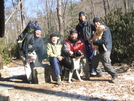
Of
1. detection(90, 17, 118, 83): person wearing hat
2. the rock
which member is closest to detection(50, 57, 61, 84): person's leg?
the rock

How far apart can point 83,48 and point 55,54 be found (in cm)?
83

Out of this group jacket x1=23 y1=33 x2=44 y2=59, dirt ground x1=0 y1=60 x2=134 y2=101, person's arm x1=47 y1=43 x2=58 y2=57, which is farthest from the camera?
jacket x1=23 y1=33 x2=44 y2=59

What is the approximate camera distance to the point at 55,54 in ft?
13.5

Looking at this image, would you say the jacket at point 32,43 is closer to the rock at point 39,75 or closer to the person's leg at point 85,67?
the rock at point 39,75

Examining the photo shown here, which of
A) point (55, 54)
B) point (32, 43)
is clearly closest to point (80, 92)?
point (55, 54)

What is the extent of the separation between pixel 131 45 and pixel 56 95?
440 centimetres

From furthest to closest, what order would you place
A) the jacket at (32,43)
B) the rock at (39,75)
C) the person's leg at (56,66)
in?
the jacket at (32,43) → the rock at (39,75) → the person's leg at (56,66)

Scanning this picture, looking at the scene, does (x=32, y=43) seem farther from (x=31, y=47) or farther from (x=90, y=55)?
(x=90, y=55)

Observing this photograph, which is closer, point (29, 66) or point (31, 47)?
point (31, 47)

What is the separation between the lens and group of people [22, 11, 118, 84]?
3.79m

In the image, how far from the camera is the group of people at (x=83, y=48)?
12.4 feet

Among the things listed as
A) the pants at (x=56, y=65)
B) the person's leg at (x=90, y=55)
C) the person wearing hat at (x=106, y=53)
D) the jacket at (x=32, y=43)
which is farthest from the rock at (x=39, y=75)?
the person wearing hat at (x=106, y=53)

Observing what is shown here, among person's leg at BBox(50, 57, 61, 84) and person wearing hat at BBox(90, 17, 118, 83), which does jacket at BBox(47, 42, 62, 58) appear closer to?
person's leg at BBox(50, 57, 61, 84)

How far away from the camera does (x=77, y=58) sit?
4.11 metres
